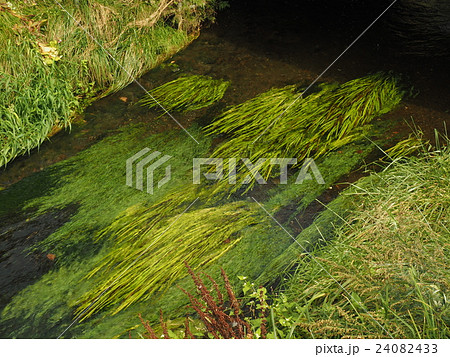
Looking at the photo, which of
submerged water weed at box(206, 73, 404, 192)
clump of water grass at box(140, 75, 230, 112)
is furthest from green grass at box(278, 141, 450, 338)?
clump of water grass at box(140, 75, 230, 112)

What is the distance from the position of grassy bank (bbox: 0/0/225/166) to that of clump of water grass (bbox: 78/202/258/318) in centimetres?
127

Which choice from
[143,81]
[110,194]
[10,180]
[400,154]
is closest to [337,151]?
[400,154]

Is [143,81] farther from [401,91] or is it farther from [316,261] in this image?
[316,261]

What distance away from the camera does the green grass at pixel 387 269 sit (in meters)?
1.88

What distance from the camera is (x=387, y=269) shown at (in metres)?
2.04

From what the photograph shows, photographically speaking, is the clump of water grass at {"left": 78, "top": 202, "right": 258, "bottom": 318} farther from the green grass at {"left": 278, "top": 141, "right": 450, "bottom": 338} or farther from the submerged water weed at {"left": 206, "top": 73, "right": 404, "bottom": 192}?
the green grass at {"left": 278, "top": 141, "right": 450, "bottom": 338}

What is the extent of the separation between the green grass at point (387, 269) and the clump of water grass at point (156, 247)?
1.60 ft

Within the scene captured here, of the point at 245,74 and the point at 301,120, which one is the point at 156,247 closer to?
the point at 301,120
